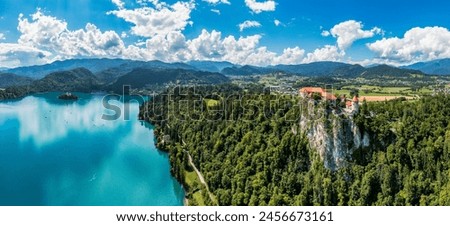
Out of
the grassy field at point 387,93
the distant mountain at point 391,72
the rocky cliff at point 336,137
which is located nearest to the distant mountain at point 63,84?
the grassy field at point 387,93

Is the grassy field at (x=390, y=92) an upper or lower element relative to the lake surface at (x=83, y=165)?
upper

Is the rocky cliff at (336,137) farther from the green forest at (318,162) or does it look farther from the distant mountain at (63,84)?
the distant mountain at (63,84)

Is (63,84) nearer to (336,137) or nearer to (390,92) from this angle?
(390,92)

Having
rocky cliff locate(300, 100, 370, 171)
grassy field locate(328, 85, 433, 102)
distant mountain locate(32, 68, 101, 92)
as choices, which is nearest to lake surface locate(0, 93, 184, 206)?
rocky cliff locate(300, 100, 370, 171)

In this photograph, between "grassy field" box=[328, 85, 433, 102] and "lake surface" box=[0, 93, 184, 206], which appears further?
"grassy field" box=[328, 85, 433, 102]

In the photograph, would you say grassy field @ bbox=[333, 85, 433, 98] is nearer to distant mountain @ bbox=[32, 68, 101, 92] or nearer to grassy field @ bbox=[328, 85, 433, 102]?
grassy field @ bbox=[328, 85, 433, 102]

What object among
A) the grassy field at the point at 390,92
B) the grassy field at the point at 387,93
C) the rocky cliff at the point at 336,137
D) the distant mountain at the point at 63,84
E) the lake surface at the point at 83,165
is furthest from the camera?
the distant mountain at the point at 63,84
